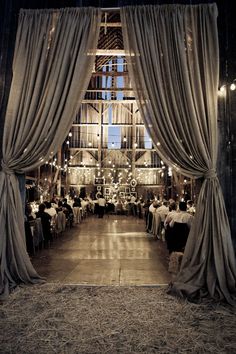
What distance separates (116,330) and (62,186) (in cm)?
1727

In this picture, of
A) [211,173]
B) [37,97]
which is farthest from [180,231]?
[37,97]

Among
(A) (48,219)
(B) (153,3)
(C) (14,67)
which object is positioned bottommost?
(A) (48,219)

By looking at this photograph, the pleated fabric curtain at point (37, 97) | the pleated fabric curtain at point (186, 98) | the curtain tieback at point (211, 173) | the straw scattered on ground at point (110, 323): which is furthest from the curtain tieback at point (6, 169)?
the curtain tieback at point (211, 173)

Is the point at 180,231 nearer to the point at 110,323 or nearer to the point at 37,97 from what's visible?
the point at 110,323

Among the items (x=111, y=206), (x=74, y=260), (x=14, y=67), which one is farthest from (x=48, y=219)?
(x=111, y=206)

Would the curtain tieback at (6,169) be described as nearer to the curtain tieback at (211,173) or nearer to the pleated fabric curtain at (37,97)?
the pleated fabric curtain at (37,97)

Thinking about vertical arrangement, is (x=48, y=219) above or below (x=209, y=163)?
below

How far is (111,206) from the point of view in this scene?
17.4 metres

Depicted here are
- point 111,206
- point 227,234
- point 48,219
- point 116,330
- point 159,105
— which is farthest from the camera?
point 111,206

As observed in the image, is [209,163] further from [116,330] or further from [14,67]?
[14,67]

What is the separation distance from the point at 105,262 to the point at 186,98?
2849 mm

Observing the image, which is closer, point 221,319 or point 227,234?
point 221,319

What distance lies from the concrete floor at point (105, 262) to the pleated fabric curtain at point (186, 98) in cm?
91

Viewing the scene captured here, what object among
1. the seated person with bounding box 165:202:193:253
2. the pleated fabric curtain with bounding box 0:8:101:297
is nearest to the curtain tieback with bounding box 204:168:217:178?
the seated person with bounding box 165:202:193:253
